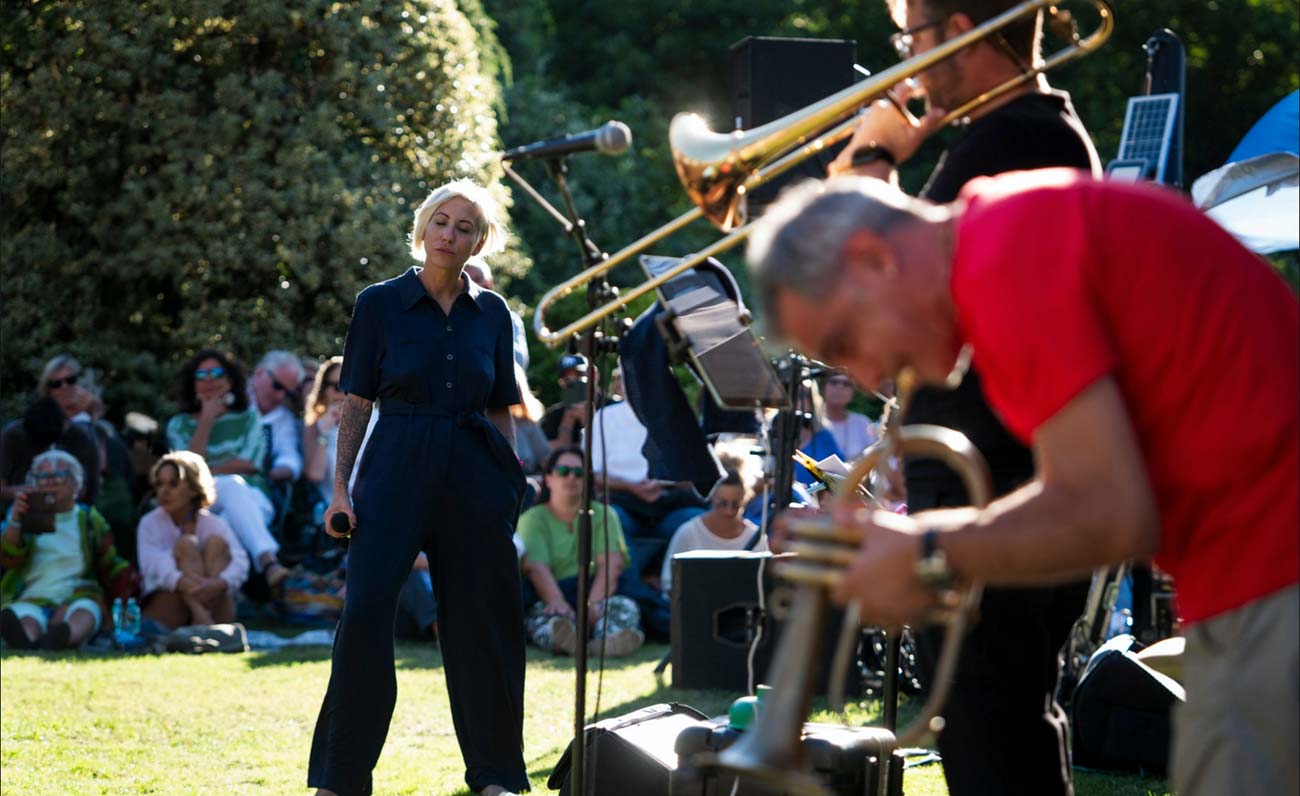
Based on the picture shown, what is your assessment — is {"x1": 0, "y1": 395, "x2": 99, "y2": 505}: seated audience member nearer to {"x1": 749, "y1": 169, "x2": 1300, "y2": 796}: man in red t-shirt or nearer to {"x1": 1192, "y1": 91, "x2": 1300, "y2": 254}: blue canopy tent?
{"x1": 1192, "y1": 91, "x2": 1300, "y2": 254}: blue canopy tent

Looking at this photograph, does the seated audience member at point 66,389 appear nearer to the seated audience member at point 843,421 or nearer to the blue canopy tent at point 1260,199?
the seated audience member at point 843,421

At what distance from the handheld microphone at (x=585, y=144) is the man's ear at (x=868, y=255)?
210 centimetres

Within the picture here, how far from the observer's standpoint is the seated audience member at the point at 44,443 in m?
11.8

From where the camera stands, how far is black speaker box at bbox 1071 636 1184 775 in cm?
643

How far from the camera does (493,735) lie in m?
5.88

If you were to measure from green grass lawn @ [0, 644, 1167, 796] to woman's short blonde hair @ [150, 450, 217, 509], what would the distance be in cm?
118

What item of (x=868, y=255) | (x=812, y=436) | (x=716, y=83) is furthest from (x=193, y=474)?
(x=716, y=83)

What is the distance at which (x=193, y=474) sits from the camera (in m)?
11.1

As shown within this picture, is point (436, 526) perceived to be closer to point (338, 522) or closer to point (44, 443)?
point (338, 522)

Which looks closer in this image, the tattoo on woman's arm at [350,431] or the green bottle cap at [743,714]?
the green bottle cap at [743,714]

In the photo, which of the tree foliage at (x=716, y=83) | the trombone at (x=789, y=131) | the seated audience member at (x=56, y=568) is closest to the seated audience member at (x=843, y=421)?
the seated audience member at (x=56, y=568)

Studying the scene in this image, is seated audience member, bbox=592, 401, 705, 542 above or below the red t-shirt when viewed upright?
below

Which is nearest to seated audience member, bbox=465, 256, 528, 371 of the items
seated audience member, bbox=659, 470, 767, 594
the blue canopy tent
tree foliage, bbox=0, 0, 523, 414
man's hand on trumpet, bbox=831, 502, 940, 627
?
seated audience member, bbox=659, 470, 767, 594

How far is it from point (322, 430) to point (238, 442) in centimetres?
63
